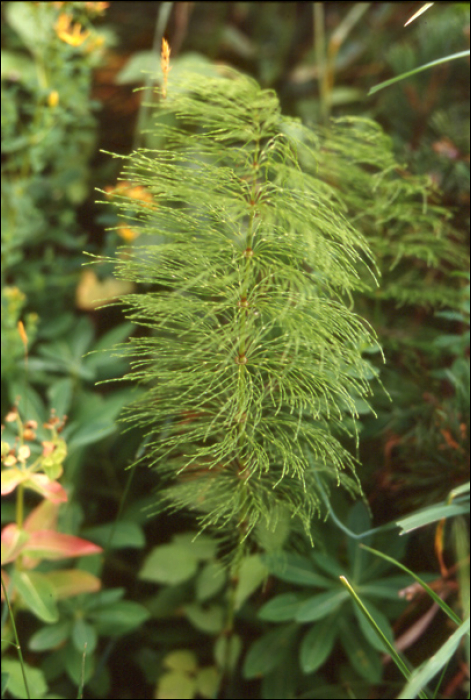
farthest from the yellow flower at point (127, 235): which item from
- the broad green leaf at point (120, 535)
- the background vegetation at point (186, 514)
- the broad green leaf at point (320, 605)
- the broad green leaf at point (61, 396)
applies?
the broad green leaf at point (320, 605)

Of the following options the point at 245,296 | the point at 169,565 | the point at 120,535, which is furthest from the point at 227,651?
the point at 245,296

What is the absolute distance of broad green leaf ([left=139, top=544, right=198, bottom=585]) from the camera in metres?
1.15

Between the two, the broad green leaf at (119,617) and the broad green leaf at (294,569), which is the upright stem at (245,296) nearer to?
the broad green leaf at (294,569)

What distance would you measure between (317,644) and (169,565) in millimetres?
315

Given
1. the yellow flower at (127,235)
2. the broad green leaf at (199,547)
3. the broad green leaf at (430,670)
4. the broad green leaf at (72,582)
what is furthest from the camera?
the yellow flower at (127,235)

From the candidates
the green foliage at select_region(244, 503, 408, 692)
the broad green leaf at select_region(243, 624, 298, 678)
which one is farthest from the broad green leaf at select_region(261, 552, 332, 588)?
the broad green leaf at select_region(243, 624, 298, 678)

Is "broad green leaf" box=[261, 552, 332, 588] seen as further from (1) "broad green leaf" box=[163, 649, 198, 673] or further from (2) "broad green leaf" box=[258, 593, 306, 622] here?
(1) "broad green leaf" box=[163, 649, 198, 673]

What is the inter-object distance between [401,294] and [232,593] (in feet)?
2.12

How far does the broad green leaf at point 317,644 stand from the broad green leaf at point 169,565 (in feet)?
0.81

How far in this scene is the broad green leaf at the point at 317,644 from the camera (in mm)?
1022

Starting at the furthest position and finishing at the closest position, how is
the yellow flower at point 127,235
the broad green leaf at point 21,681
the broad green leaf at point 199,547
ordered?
the yellow flower at point 127,235 → the broad green leaf at point 199,547 → the broad green leaf at point 21,681

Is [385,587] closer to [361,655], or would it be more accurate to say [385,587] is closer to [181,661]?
[361,655]

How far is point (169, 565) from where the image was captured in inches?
46.4

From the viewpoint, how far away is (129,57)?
2029 mm
